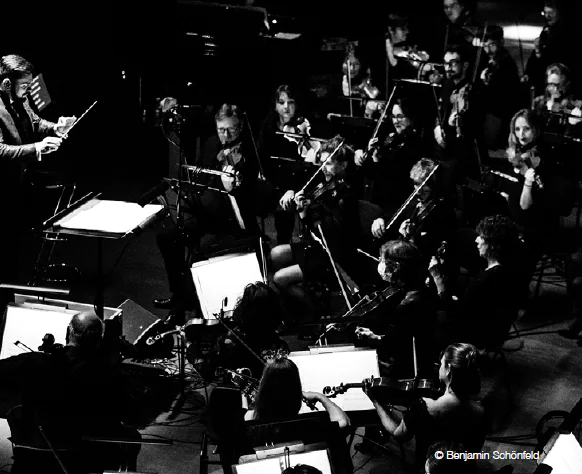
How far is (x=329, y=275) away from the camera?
624 cm

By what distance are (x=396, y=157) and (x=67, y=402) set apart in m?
3.70

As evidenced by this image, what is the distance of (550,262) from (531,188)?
106cm

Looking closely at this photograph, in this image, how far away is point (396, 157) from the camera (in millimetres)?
6969

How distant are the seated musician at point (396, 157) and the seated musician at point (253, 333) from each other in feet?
7.76

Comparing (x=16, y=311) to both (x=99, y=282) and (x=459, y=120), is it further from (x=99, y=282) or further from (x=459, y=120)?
(x=459, y=120)

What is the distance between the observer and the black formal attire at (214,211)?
647cm

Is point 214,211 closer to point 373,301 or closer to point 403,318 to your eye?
point 373,301

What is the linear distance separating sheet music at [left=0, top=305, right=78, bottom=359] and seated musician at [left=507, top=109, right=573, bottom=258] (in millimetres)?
3404

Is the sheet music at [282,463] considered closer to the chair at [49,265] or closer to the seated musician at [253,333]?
the seated musician at [253,333]

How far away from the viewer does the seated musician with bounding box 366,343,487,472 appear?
13.4 feet

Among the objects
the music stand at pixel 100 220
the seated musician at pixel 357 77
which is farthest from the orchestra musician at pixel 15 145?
the seated musician at pixel 357 77

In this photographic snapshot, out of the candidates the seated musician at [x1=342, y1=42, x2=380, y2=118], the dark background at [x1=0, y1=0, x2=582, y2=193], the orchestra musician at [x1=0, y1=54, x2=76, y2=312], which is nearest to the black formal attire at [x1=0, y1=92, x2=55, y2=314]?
the orchestra musician at [x1=0, y1=54, x2=76, y2=312]

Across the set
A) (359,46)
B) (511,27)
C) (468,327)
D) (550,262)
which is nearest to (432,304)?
(468,327)

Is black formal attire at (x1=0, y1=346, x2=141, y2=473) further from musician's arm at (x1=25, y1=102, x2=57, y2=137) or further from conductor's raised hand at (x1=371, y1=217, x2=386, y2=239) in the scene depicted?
musician's arm at (x1=25, y1=102, x2=57, y2=137)
